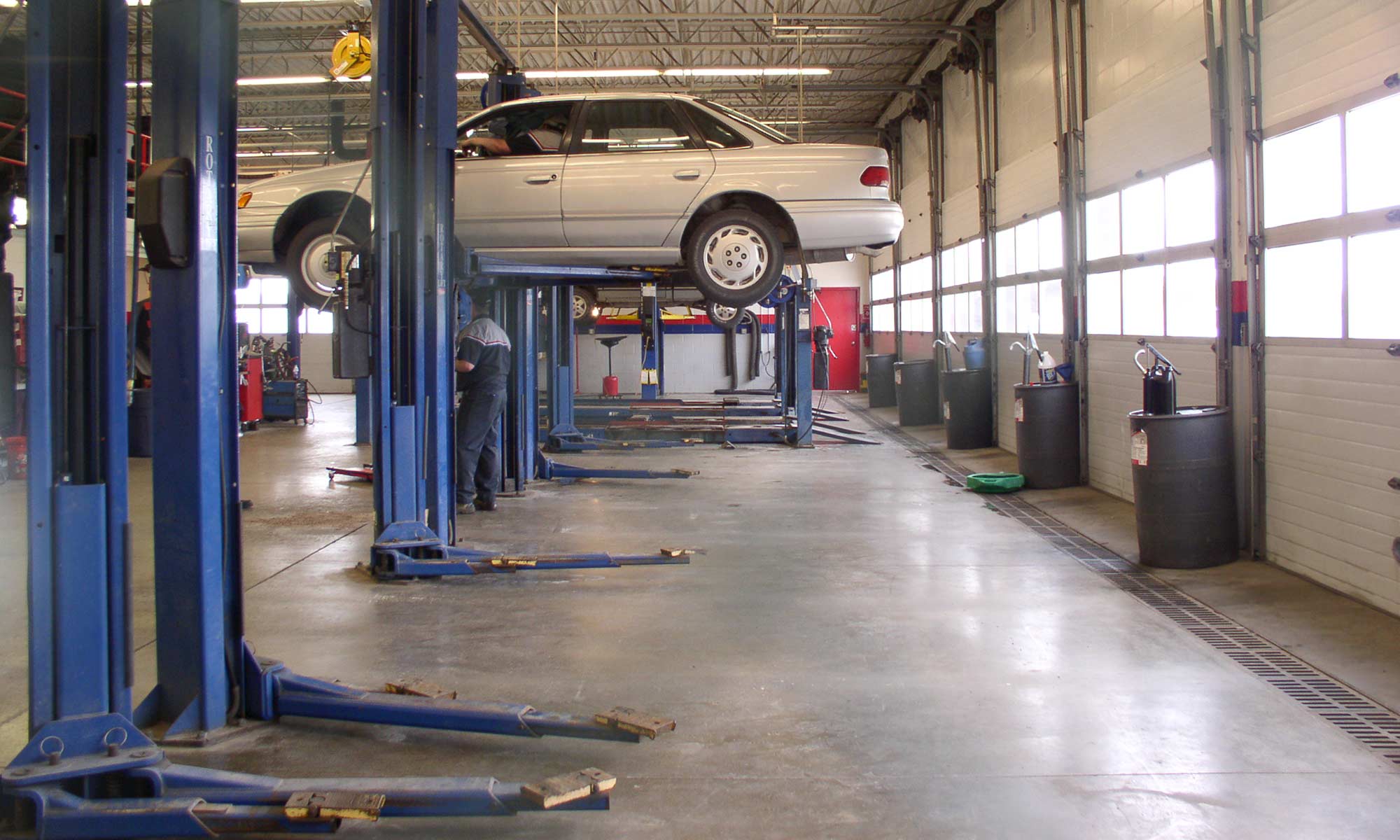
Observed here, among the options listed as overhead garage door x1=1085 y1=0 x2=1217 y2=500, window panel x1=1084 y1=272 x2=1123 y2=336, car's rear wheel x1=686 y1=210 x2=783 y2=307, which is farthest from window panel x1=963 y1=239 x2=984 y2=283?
car's rear wheel x1=686 y1=210 x2=783 y2=307

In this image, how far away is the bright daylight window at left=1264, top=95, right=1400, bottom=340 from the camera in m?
4.73

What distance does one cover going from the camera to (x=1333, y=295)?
5125mm

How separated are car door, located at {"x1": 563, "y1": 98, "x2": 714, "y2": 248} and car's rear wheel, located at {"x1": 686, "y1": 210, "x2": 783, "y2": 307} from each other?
234mm

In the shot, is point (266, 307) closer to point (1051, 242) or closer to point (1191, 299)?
point (1051, 242)

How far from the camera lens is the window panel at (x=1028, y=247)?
1027cm

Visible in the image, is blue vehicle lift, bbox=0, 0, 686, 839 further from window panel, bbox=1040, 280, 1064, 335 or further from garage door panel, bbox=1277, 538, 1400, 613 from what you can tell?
window panel, bbox=1040, 280, 1064, 335

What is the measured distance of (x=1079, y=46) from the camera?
888 cm

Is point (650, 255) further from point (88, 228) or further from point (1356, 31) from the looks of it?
point (88, 228)

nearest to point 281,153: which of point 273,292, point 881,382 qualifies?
point 273,292

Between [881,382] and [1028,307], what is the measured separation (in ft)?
21.7

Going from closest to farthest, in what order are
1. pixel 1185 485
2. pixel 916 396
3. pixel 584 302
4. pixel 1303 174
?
pixel 1303 174 < pixel 1185 485 < pixel 916 396 < pixel 584 302

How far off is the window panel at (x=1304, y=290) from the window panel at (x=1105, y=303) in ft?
7.80

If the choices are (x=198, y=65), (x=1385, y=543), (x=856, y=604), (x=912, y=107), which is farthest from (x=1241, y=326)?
(x=912, y=107)

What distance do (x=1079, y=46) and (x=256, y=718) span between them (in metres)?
8.34
